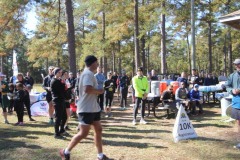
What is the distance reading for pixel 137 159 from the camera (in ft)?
18.8

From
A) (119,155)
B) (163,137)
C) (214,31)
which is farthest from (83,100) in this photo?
(214,31)

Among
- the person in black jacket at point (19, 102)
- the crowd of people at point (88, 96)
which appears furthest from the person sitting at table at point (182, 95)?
the person in black jacket at point (19, 102)

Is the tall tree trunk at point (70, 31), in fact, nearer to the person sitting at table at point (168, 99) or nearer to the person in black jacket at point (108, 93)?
the person in black jacket at point (108, 93)

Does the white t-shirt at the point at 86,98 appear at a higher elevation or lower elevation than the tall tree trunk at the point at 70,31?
lower

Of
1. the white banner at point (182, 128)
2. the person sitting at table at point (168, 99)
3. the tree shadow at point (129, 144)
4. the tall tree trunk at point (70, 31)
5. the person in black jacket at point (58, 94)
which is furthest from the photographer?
the tall tree trunk at point (70, 31)

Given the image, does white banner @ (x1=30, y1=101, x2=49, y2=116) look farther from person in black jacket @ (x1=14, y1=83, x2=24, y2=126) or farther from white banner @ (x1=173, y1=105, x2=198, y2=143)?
white banner @ (x1=173, y1=105, x2=198, y2=143)

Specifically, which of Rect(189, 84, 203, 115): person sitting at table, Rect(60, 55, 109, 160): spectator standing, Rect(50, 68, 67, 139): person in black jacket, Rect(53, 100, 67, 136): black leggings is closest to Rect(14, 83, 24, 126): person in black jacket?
Rect(53, 100, 67, 136): black leggings

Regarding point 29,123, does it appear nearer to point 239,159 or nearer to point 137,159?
point 137,159

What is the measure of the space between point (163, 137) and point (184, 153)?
152cm

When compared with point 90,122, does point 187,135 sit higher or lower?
lower

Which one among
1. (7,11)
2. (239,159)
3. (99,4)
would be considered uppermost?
(99,4)

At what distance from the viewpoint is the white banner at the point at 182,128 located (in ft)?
23.1

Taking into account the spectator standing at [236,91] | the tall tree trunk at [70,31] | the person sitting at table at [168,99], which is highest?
the tall tree trunk at [70,31]

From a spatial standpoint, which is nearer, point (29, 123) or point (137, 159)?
point (137, 159)
